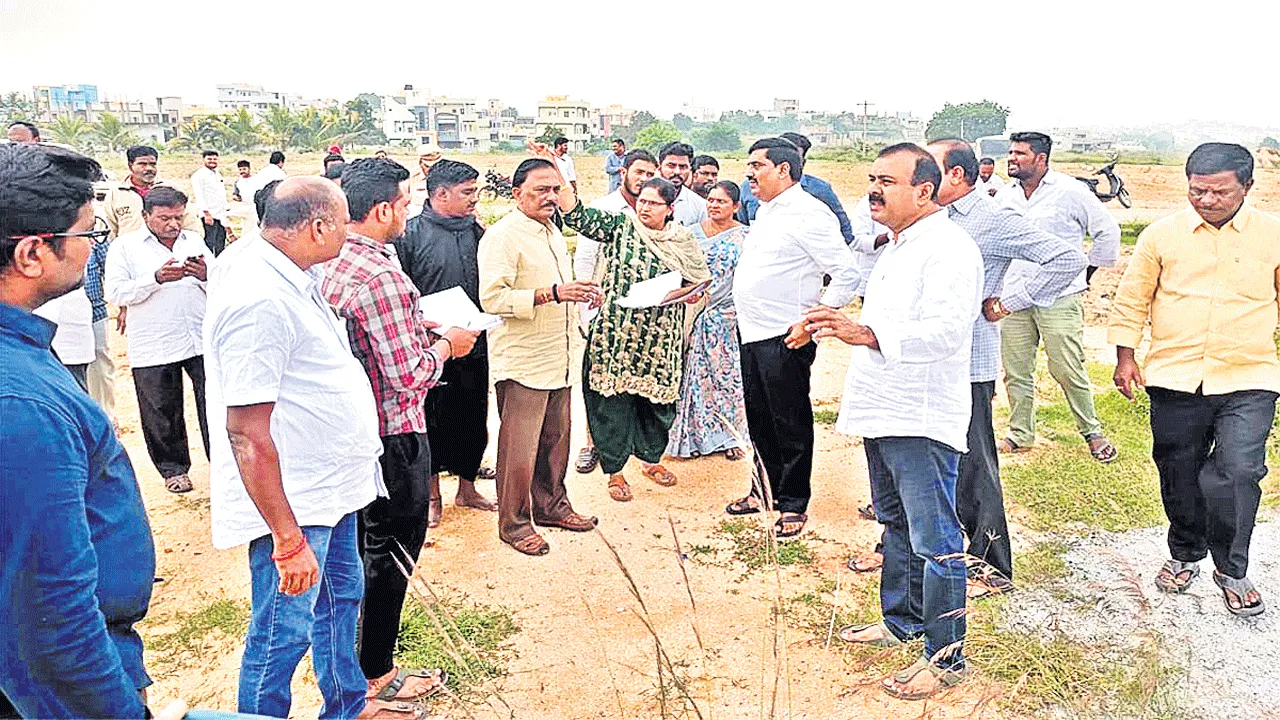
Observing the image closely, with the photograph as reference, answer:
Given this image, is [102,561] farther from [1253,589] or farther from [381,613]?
[1253,589]

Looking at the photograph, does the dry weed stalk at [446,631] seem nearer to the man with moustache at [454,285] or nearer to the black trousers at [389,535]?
the black trousers at [389,535]

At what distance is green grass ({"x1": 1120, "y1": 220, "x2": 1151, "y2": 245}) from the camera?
16.7m

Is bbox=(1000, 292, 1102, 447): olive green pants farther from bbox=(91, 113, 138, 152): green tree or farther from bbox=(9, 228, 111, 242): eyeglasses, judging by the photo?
bbox=(91, 113, 138, 152): green tree

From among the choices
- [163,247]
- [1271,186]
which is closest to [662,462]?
[163,247]

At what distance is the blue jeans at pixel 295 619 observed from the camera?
7.92 ft

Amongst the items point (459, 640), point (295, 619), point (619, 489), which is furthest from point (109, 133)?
point (295, 619)

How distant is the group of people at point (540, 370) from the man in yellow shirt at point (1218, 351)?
0.01 metres

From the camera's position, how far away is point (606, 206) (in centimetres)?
534

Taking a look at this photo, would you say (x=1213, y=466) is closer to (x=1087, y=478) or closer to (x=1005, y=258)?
(x=1005, y=258)

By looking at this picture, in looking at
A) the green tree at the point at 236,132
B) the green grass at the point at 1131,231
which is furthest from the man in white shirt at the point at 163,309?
the green tree at the point at 236,132

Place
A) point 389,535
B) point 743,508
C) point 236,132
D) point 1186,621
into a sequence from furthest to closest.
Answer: point 236,132
point 743,508
point 1186,621
point 389,535

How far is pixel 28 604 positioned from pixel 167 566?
3.19 meters

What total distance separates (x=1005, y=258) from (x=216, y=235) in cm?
947

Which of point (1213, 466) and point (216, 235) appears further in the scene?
point (216, 235)
